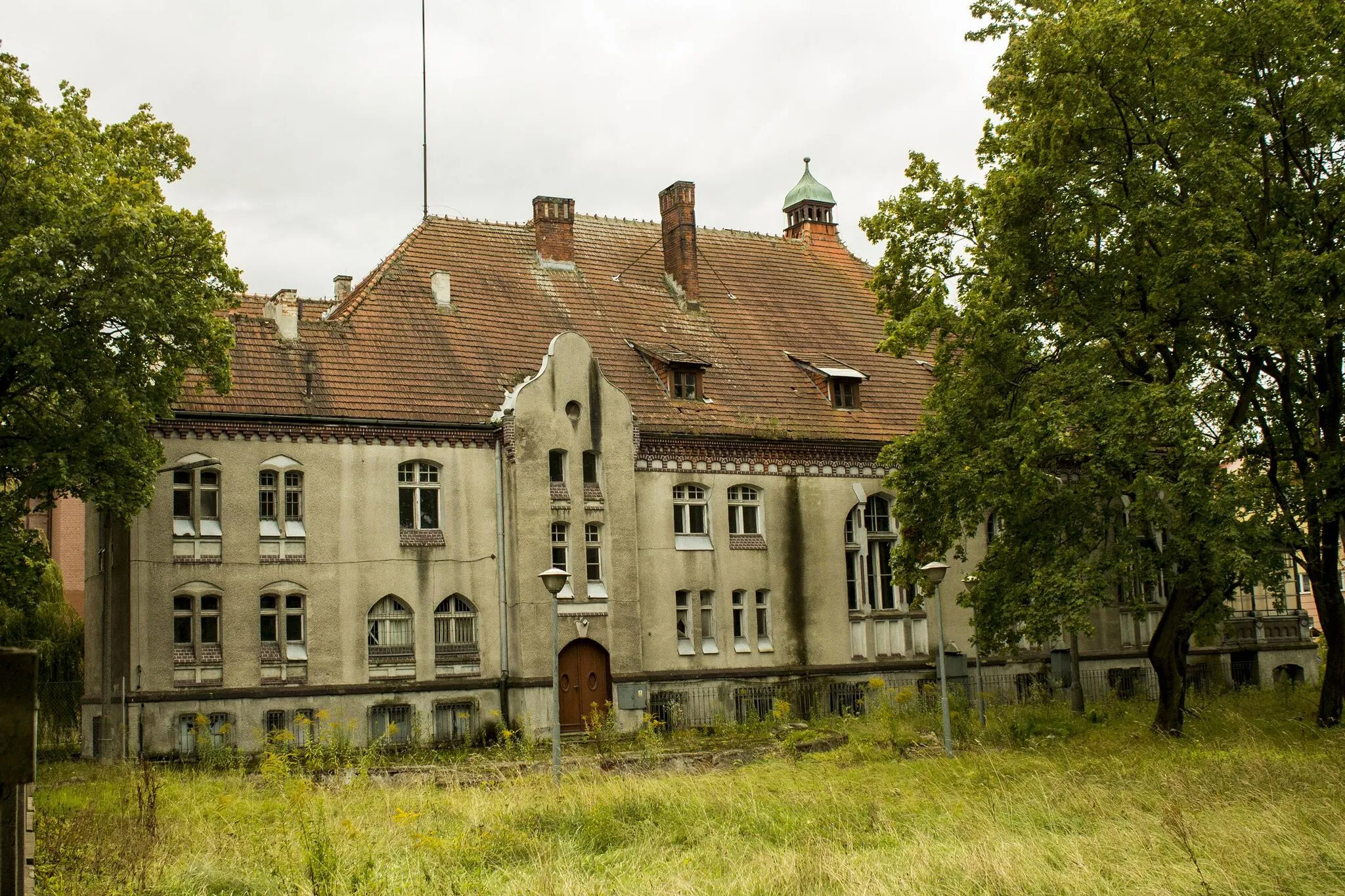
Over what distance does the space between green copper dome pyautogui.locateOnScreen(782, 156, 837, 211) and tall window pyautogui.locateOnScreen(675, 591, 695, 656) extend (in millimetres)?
17350

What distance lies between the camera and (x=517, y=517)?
31.1 metres

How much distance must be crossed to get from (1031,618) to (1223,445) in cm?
428

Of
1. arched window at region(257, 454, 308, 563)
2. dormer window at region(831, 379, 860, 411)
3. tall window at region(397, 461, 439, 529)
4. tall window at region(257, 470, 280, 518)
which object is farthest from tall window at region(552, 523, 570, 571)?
dormer window at region(831, 379, 860, 411)

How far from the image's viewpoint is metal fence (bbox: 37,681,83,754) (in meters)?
34.4

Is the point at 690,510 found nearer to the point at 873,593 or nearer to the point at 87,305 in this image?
the point at 873,593

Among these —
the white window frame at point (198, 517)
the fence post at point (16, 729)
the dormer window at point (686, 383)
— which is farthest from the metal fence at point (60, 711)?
the fence post at point (16, 729)

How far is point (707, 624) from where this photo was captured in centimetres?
3384

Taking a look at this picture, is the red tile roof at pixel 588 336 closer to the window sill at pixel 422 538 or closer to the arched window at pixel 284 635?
the window sill at pixel 422 538

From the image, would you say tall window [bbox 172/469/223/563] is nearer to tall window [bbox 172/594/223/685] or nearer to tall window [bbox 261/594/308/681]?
tall window [bbox 172/594/223/685]

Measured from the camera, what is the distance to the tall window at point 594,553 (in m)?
32.1

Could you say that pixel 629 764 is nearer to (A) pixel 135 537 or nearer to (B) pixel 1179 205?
→ (A) pixel 135 537

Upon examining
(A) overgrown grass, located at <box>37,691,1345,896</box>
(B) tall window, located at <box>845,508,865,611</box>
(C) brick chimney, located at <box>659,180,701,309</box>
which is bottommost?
(A) overgrown grass, located at <box>37,691,1345,896</box>

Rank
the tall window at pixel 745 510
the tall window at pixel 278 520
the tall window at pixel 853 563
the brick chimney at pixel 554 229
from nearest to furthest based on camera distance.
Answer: the tall window at pixel 278 520 → the tall window at pixel 745 510 → the tall window at pixel 853 563 → the brick chimney at pixel 554 229

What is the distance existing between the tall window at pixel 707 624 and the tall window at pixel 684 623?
37 centimetres
